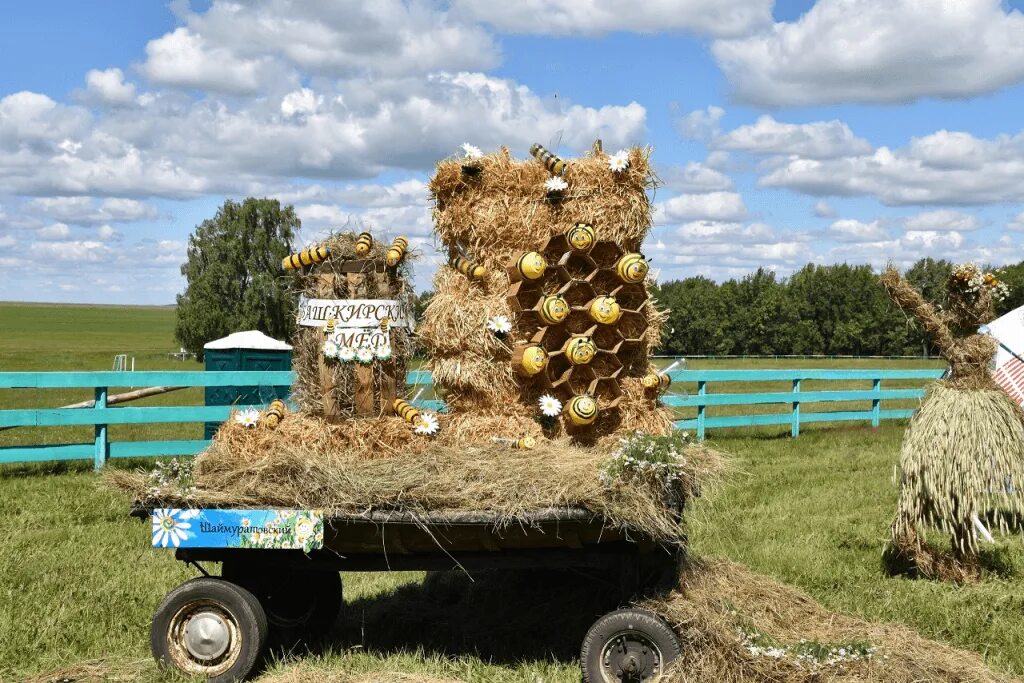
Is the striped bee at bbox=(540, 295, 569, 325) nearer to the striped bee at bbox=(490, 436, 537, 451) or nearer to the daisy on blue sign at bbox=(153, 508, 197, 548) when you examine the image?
the striped bee at bbox=(490, 436, 537, 451)

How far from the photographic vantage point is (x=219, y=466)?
14.7 ft

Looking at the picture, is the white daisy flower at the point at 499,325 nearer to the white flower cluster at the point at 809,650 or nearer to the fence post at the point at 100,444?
the white flower cluster at the point at 809,650

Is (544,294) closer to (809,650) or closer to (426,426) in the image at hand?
(426,426)

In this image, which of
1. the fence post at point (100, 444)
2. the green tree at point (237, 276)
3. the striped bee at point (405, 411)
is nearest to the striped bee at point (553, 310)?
the striped bee at point (405, 411)

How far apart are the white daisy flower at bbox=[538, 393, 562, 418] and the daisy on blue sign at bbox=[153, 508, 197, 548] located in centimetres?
212

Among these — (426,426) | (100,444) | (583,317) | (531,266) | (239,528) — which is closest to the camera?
Result: (239,528)

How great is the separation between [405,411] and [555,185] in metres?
1.64

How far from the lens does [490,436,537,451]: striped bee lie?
16.9 feet

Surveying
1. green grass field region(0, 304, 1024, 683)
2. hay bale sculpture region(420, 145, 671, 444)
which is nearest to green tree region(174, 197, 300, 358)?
green grass field region(0, 304, 1024, 683)

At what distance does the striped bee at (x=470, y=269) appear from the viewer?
571 centimetres

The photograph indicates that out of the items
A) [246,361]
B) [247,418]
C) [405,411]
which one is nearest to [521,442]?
[405,411]

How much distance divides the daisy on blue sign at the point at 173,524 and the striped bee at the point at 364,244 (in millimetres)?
1596

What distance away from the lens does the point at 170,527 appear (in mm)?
4230

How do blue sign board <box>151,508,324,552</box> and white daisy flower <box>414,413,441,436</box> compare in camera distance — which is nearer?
blue sign board <box>151,508,324,552</box>
